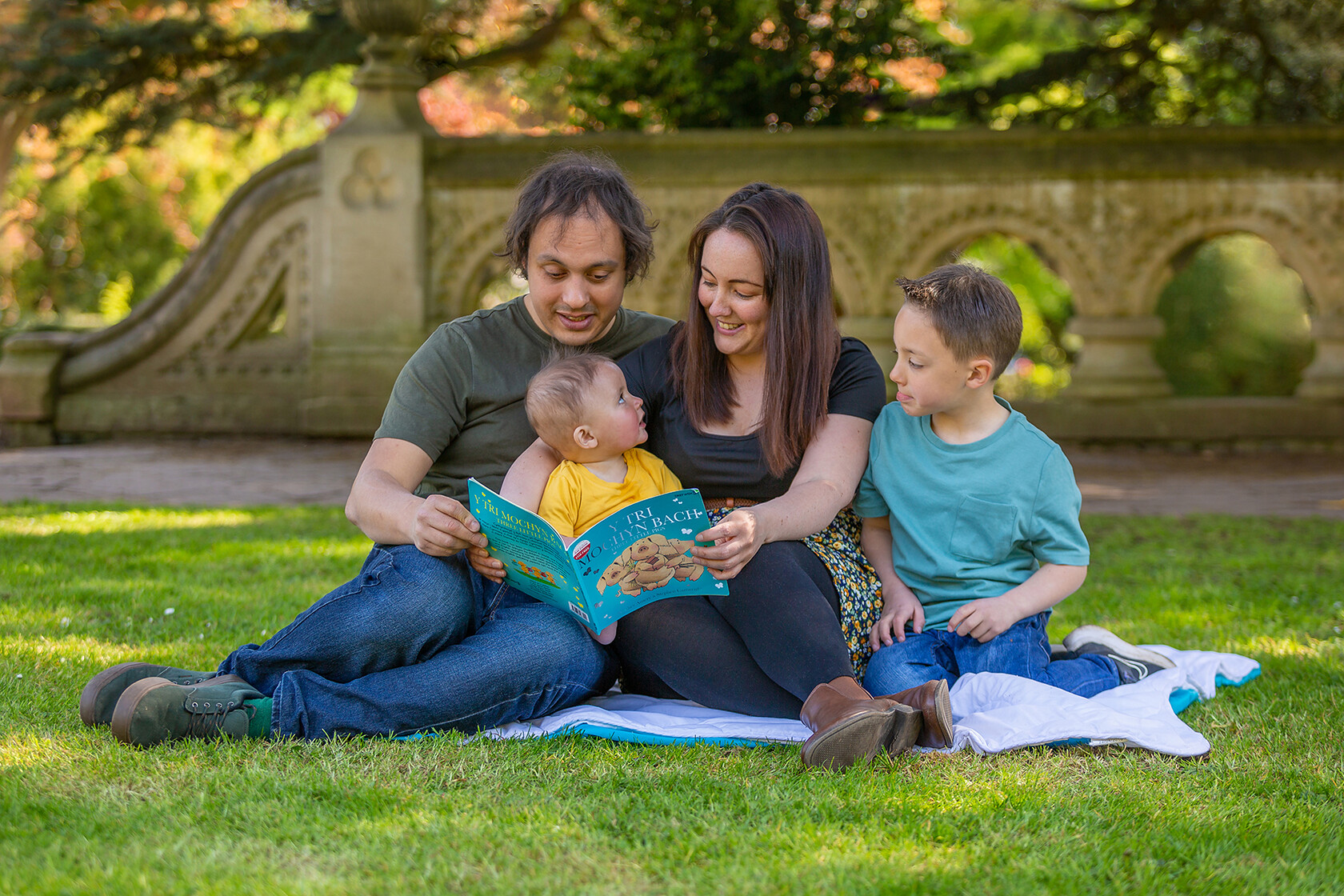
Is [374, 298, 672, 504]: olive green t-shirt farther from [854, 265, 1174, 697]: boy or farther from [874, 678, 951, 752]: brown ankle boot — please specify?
[874, 678, 951, 752]: brown ankle boot

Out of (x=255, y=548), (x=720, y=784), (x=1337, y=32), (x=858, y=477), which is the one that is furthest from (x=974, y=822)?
(x=1337, y=32)

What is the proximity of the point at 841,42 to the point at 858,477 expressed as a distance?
7.09m

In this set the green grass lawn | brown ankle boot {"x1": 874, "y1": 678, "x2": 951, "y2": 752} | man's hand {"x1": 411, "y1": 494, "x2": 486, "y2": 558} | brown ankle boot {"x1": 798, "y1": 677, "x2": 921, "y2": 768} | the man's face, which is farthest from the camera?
the man's face

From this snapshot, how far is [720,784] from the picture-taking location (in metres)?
2.62

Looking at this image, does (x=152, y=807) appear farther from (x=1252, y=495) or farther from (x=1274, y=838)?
(x=1252, y=495)

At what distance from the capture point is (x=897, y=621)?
3232 millimetres

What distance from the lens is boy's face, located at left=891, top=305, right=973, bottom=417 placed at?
313 centimetres

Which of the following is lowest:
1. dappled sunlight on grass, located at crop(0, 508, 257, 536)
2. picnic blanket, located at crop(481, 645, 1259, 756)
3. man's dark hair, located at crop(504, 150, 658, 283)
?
dappled sunlight on grass, located at crop(0, 508, 257, 536)

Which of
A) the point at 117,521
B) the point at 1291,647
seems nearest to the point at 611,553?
the point at 1291,647

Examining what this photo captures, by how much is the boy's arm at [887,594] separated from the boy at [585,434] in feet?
2.27

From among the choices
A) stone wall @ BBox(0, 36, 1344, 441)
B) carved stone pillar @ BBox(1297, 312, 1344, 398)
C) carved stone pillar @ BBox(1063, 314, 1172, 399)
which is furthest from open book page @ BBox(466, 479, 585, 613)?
carved stone pillar @ BBox(1297, 312, 1344, 398)

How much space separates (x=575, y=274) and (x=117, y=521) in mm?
3655

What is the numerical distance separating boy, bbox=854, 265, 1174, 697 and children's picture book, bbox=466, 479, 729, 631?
0.63 meters

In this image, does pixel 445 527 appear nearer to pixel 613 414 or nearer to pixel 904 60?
pixel 613 414
